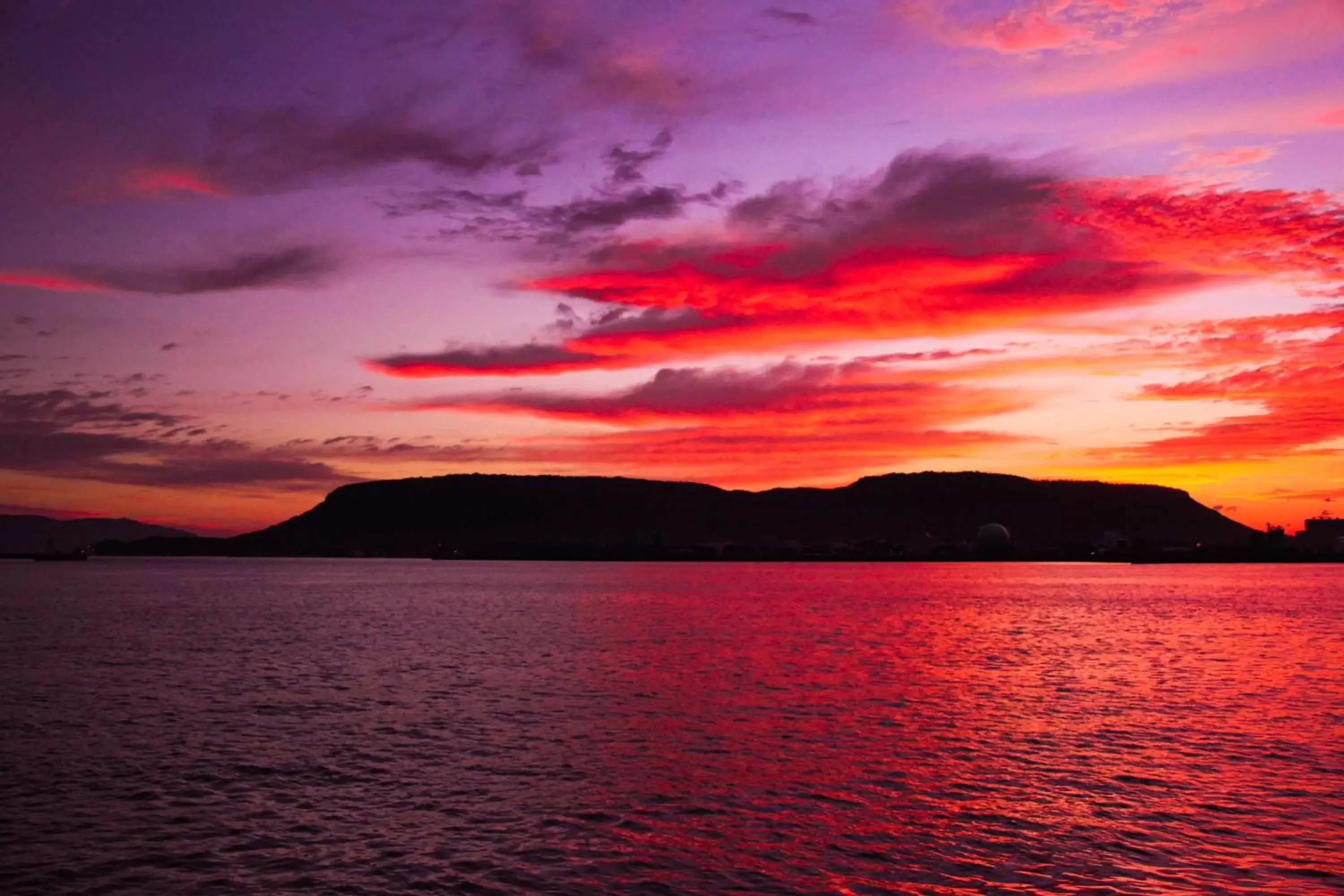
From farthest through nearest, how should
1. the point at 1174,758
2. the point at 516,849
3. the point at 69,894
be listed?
the point at 1174,758
the point at 516,849
the point at 69,894

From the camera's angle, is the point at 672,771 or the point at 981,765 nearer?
the point at 672,771

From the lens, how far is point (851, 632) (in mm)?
95875

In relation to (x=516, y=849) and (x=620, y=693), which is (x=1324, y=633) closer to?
(x=620, y=693)

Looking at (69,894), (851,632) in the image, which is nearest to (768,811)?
(69,894)

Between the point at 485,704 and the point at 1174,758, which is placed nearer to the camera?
the point at 1174,758

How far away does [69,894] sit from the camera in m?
22.3

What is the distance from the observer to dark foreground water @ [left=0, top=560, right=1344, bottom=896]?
23922 mm

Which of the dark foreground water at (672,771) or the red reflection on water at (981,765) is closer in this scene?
the dark foreground water at (672,771)

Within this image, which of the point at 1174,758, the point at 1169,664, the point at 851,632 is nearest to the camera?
the point at 1174,758

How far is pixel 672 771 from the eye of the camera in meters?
34.2

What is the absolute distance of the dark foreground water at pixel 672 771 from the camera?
23.9 m

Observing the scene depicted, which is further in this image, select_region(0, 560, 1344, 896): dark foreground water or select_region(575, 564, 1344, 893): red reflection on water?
select_region(575, 564, 1344, 893): red reflection on water

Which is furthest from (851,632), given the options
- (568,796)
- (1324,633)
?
(568,796)

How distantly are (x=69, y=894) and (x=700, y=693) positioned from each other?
112ft
